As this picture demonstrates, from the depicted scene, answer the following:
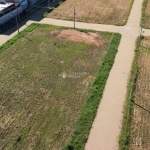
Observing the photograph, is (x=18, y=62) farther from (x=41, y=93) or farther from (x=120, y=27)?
(x=120, y=27)

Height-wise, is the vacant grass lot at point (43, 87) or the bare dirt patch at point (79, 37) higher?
the bare dirt patch at point (79, 37)

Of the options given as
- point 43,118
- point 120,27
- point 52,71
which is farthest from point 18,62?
point 120,27

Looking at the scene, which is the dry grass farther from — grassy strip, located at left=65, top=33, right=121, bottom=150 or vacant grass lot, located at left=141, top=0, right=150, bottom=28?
vacant grass lot, located at left=141, top=0, right=150, bottom=28

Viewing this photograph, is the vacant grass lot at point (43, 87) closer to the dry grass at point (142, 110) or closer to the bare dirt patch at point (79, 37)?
the bare dirt patch at point (79, 37)

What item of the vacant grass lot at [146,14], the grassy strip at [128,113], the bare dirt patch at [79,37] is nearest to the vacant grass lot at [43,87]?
the bare dirt patch at [79,37]

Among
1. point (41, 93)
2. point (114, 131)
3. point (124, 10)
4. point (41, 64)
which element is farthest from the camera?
point (124, 10)

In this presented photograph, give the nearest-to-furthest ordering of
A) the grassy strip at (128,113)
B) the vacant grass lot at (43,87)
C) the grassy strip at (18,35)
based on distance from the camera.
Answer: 1. the grassy strip at (128,113)
2. the vacant grass lot at (43,87)
3. the grassy strip at (18,35)

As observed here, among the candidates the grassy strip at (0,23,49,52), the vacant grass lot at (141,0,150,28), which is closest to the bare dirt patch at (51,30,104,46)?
the grassy strip at (0,23,49,52)

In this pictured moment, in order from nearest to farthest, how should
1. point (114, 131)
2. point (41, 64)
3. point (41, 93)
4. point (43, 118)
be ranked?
point (114, 131), point (43, 118), point (41, 93), point (41, 64)
